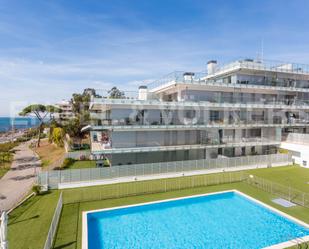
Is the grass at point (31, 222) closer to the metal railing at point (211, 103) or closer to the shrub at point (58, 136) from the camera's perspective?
the metal railing at point (211, 103)

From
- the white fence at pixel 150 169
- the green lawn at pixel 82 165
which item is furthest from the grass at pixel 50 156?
the white fence at pixel 150 169

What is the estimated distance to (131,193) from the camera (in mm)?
17922

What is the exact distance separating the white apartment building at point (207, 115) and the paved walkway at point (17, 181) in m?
6.82

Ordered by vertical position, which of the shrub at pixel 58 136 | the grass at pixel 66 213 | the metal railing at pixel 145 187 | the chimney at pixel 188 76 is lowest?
the grass at pixel 66 213

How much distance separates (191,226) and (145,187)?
21.0 ft

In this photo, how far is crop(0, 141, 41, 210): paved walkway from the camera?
16.5 meters

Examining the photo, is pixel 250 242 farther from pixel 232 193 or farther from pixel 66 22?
pixel 66 22

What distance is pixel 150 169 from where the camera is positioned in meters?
21.8

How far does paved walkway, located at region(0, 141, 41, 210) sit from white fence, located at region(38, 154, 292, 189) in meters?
2.01

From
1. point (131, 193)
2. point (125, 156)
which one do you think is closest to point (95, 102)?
point (125, 156)

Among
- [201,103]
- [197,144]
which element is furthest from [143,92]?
[197,144]

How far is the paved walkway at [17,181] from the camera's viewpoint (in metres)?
16.5

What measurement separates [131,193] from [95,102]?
884 centimetres

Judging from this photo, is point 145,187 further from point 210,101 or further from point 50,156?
point 50,156
